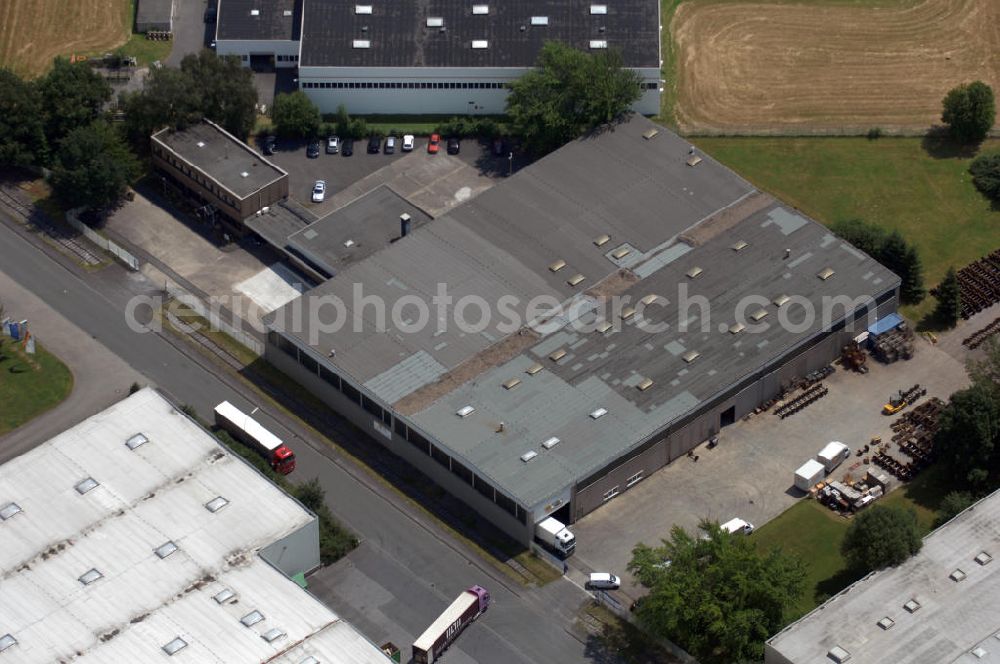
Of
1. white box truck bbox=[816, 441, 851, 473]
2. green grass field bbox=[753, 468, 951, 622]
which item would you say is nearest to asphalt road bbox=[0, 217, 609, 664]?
green grass field bbox=[753, 468, 951, 622]

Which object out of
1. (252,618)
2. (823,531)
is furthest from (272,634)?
(823,531)

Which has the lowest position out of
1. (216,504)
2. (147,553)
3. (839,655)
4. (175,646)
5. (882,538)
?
(175,646)

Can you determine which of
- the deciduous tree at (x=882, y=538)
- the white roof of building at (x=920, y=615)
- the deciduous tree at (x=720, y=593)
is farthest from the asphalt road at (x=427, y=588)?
the deciduous tree at (x=882, y=538)

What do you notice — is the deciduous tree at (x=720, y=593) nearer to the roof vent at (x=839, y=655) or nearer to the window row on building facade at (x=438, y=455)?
the roof vent at (x=839, y=655)

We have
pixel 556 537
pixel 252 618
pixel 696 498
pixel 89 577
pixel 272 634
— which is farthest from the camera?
pixel 696 498

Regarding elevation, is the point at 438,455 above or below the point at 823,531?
above

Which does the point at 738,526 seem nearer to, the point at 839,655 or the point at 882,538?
the point at 882,538

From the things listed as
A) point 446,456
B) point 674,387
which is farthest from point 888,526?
point 446,456

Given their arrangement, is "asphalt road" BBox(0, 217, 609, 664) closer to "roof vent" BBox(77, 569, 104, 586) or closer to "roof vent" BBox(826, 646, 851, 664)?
"roof vent" BBox(826, 646, 851, 664)
